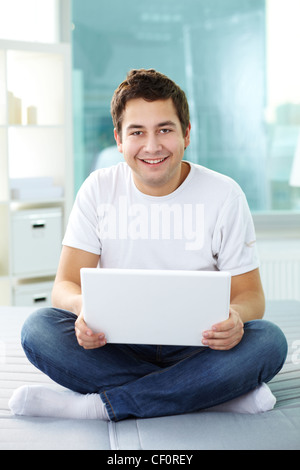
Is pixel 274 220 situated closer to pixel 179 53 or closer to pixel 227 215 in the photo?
pixel 179 53

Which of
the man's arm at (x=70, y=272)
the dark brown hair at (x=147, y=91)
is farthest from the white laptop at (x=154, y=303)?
the dark brown hair at (x=147, y=91)

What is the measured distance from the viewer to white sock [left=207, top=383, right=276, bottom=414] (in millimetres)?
1415

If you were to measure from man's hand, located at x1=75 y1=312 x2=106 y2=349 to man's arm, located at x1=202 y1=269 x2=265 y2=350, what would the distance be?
0.73ft

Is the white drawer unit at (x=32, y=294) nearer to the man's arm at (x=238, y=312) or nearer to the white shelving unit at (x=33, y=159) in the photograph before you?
the white shelving unit at (x=33, y=159)

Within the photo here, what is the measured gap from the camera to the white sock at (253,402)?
1.42 meters

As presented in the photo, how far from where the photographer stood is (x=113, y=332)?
1363 mm

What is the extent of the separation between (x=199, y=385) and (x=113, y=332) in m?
0.23

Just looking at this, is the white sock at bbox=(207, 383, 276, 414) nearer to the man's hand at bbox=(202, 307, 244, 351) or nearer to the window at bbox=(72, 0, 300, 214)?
the man's hand at bbox=(202, 307, 244, 351)

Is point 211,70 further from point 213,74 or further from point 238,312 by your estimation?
point 238,312

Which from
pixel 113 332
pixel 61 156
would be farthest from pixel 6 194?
pixel 113 332

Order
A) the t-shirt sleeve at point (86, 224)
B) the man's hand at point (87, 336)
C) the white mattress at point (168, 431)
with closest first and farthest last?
the white mattress at point (168, 431) → the man's hand at point (87, 336) → the t-shirt sleeve at point (86, 224)

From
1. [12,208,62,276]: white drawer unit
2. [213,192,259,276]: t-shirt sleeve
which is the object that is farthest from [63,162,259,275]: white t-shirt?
[12,208,62,276]: white drawer unit

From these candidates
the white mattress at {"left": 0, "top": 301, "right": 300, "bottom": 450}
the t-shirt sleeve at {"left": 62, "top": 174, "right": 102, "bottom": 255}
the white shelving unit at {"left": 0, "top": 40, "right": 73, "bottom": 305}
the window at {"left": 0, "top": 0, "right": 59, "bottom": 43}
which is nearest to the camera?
the white mattress at {"left": 0, "top": 301, "right": 300, "bottom": 450}

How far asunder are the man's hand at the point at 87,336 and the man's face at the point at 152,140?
480 millimetres
